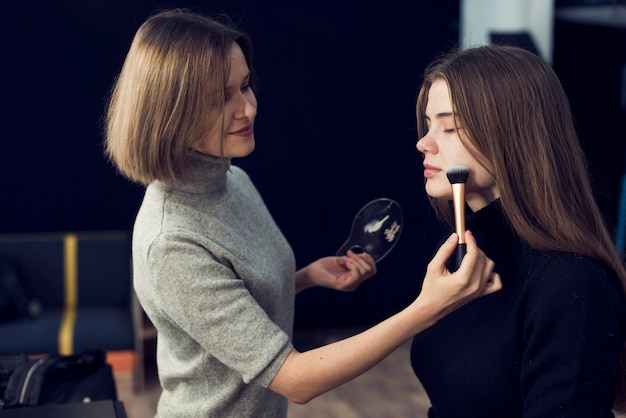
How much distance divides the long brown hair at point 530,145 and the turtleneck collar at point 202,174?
500 millimetres

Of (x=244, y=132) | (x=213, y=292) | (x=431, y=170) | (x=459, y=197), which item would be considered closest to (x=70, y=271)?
(x=244, y=132)

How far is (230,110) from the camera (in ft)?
5.38

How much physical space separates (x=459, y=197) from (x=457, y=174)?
4 cm

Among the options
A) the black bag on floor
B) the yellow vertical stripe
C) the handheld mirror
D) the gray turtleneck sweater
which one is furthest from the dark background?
the gray turtleneck sweater

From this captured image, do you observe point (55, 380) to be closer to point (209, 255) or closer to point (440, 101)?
point (209, 255)

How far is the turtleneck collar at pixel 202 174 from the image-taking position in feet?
5.38

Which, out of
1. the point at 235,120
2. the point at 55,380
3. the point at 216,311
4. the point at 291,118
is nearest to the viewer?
the point at 216,311

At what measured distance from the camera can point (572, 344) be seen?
1284mm

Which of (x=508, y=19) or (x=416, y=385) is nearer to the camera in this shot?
(x=416, y=385)

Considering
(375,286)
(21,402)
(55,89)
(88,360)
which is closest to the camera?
(21,402)

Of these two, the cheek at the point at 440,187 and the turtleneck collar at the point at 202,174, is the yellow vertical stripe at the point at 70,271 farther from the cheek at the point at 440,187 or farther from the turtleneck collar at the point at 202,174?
the cheek at the point at 440,187

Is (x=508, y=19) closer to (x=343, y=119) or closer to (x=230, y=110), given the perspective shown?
(x=343, y=119)

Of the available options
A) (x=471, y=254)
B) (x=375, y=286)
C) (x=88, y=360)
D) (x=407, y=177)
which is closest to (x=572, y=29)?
(x=407, y=177)

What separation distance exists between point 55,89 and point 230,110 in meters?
3.34
